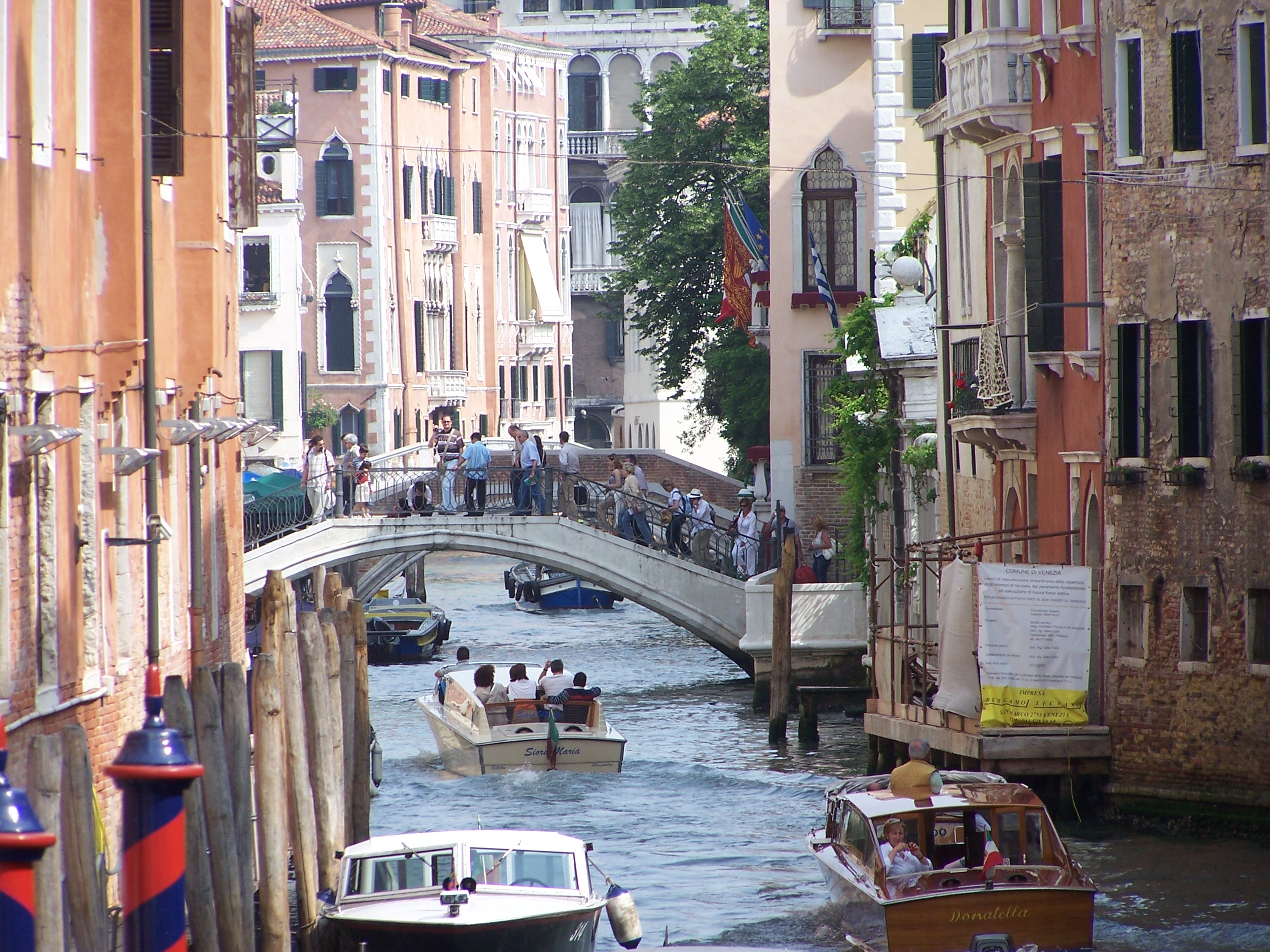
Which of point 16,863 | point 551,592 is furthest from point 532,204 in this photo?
point 16,863

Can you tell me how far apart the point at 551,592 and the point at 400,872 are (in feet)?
118

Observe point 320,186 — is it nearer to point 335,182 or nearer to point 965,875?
point 335,182

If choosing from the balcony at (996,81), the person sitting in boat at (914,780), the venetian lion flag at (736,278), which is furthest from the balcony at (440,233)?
the person sitting in boat at (914,780)

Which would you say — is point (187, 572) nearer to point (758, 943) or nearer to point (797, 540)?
point (758, 943)

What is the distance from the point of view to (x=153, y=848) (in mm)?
4988

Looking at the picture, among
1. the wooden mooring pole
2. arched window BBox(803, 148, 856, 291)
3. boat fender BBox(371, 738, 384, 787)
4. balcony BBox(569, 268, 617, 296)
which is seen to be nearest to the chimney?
balcony BBox(569, 268, 617, 296)

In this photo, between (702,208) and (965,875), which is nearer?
(965,875)

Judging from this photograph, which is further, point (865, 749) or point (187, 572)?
point (865, 749)

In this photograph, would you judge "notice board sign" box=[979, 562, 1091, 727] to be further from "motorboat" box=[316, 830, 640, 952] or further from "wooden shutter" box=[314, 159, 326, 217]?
"wooden shutter" box=[314, 159, 326, 217]

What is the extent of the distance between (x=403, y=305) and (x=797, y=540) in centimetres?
2933

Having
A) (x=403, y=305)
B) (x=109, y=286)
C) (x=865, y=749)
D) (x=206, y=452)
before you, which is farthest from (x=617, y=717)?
(x=403, y=305)

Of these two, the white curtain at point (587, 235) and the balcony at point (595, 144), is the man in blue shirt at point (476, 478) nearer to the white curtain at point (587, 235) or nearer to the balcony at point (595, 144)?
the balcony at point (595, 144)

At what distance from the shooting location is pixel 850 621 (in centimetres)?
2898

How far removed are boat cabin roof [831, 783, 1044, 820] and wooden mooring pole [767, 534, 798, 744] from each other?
10.5 metres
